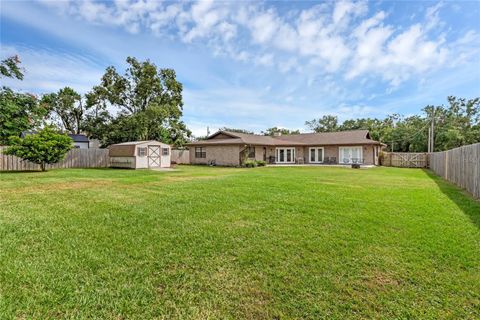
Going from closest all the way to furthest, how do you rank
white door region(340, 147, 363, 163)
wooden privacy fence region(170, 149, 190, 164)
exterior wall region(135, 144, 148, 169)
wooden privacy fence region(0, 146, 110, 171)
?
wooden privacy fence region(0, 146, 110, 171)
exterior wall region(135, 144, 148, 169)
white door region(340, 147, 363, 163)
wooden privacy fence region(170, 149, 190, 164)

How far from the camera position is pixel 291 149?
2888 centimetres

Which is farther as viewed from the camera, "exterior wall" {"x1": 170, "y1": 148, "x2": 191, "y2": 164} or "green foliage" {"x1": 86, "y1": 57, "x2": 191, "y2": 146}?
"exterior wall" {"x1": 170, "y1": 148, "x2": 191, "y2": 164}

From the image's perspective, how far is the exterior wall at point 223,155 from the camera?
2423cm

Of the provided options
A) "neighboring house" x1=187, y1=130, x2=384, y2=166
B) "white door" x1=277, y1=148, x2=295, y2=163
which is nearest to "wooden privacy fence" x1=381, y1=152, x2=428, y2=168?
"neighboring house" x1=187, y1=130, x2=384, y2=166

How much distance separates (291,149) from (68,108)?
30.7m

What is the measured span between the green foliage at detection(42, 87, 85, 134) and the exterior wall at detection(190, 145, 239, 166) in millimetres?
20722

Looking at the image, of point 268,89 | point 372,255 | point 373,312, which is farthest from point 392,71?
point 373,312

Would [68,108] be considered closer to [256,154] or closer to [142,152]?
[142,152]

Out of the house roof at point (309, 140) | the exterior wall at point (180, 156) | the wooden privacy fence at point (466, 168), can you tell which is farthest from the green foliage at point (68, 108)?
the wooden privacy fence at point (466, 168)

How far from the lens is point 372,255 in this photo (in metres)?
3.57

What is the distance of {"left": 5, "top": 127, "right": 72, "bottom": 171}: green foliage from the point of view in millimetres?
14656

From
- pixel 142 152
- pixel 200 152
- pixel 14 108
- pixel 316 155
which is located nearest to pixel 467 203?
pixel 142 152

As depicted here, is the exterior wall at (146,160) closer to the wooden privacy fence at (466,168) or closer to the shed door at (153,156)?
the shed door at (153,156)

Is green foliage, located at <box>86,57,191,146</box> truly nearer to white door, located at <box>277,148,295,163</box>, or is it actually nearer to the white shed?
the white shed
